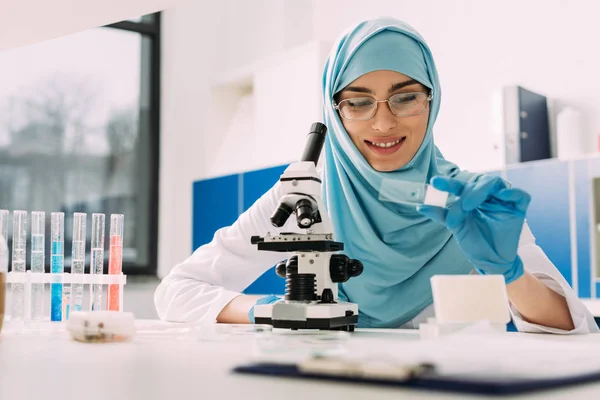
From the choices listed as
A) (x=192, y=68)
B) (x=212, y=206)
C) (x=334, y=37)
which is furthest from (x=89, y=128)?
(x=334, y=37)

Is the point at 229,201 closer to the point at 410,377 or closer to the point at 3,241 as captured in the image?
the point at 3,241

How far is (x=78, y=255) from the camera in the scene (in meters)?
1.32

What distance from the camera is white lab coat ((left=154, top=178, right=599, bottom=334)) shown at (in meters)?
1.45

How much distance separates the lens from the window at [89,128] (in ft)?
14.1

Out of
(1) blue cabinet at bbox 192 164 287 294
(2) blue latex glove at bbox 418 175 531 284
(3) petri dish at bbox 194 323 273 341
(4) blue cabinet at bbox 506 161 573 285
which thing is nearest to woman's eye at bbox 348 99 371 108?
(2) blue latex glove at bbox 418 175 531 284

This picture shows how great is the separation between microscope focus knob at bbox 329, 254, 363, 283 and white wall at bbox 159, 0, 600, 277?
2017 mm

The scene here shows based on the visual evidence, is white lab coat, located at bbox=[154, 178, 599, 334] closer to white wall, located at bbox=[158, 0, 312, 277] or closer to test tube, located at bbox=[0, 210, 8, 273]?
test tube, located at bbox=[0, 210, 8, 273]

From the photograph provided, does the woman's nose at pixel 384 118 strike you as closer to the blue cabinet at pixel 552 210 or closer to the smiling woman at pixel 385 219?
the smiling woman at pixel 385 219

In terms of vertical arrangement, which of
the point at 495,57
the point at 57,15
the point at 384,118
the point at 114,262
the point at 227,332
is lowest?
the point at 227,332

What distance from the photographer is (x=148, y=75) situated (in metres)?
4.75

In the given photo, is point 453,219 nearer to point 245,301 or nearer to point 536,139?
point 245,301

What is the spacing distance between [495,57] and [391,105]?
1974 mm

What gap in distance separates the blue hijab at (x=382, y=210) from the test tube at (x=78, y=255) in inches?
22.2

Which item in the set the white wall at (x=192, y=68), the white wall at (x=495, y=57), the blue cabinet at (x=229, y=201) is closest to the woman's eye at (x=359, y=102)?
the white wall at (x=495, y=57)
